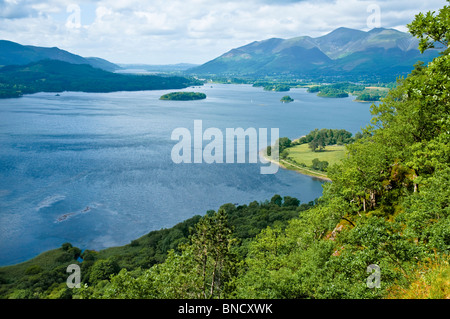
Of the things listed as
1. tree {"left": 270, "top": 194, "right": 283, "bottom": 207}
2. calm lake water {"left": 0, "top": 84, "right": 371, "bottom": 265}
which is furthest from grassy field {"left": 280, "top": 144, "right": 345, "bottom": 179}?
tree {"left": 270, "top": 194, "right": 283, "bottom": 207}

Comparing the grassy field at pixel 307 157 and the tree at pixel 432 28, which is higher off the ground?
the tree at pixel 432 28

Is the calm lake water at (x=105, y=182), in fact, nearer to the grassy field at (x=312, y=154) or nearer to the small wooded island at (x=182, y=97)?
the grassy field at (x=312, y=154)

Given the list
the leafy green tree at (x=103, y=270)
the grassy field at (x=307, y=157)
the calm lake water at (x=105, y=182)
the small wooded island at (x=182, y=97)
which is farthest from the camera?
the small wooded island at (x=182, y=97)

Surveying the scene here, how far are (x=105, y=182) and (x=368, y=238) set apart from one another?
56.5 meters

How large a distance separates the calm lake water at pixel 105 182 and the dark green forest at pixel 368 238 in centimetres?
1451

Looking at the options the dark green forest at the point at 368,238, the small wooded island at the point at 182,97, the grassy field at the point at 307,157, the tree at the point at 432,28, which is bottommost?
the grassy field at the point at 307,157

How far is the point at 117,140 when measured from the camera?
87.2 meters

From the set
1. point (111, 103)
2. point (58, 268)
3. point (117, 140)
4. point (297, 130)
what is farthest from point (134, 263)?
point (111, 103)

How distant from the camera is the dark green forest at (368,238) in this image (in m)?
8.82

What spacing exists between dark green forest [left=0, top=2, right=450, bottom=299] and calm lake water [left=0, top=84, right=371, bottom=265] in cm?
1451

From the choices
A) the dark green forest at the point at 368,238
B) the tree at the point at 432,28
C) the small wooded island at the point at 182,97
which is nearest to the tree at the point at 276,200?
the dark green forest at the point at 368,238

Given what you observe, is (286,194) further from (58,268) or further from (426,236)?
(426,236)

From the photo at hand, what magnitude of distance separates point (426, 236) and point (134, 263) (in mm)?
32156

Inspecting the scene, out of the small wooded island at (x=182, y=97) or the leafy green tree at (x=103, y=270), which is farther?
the small wooded island at (x=182, y=97)
